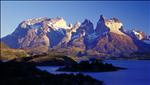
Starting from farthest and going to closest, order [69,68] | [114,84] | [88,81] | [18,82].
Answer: [69,68] → [114,84] → [88,81] → [18,82]

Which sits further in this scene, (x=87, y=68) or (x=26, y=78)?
(x=87, y=68)

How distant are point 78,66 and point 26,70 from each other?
89.4 metres

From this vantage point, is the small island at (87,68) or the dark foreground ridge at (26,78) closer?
the dark foreground ridge at (26,78)

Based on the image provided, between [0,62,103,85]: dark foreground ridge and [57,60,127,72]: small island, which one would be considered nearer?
[0,62,103,85]: dark foreground ridge

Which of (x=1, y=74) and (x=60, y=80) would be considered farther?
(x=60, y=80)

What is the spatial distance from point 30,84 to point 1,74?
769 centimetres

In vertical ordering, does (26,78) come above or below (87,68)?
above

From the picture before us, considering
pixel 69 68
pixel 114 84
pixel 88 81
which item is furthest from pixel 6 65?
pixel 69 68

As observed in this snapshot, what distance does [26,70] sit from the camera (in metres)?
91.9

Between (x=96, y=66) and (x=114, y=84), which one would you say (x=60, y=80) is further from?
(x=96, y=66)

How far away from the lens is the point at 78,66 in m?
180

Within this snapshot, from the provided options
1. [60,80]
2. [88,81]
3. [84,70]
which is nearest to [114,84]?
[88,81]

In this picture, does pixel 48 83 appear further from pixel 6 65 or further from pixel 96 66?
pixel 96 66

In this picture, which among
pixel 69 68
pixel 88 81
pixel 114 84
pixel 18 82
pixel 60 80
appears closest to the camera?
pixel 18 82
